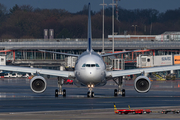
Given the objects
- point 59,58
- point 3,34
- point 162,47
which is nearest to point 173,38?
point 162,47

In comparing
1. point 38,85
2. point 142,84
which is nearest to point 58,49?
point 38,85

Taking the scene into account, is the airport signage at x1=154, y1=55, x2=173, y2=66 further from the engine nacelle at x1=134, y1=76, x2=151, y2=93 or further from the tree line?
the engine nacelle at x1=134, y1=76, x2=151, y2=93

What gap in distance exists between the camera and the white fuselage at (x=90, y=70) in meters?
34.0

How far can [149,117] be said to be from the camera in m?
21.2

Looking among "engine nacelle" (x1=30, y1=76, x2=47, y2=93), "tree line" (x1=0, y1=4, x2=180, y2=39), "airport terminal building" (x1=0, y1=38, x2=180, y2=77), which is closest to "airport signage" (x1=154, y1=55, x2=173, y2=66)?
"airport terminal building" (x1=0, y1=38, x2=180, y2=77)

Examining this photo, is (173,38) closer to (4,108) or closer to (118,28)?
(118,28)

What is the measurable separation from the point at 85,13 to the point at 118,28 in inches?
511

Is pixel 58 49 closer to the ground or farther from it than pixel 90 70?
farther from it

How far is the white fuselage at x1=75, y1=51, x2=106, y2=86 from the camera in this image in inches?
1340

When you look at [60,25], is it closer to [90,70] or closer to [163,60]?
[163,60]

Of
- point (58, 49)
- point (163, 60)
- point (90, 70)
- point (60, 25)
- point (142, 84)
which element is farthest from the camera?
point (60, 25)

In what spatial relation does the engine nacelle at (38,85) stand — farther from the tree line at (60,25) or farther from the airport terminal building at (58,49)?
the tree line at (60,25)

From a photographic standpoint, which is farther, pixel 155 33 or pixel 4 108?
pixel 155 33

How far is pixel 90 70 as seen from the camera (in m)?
34.0
